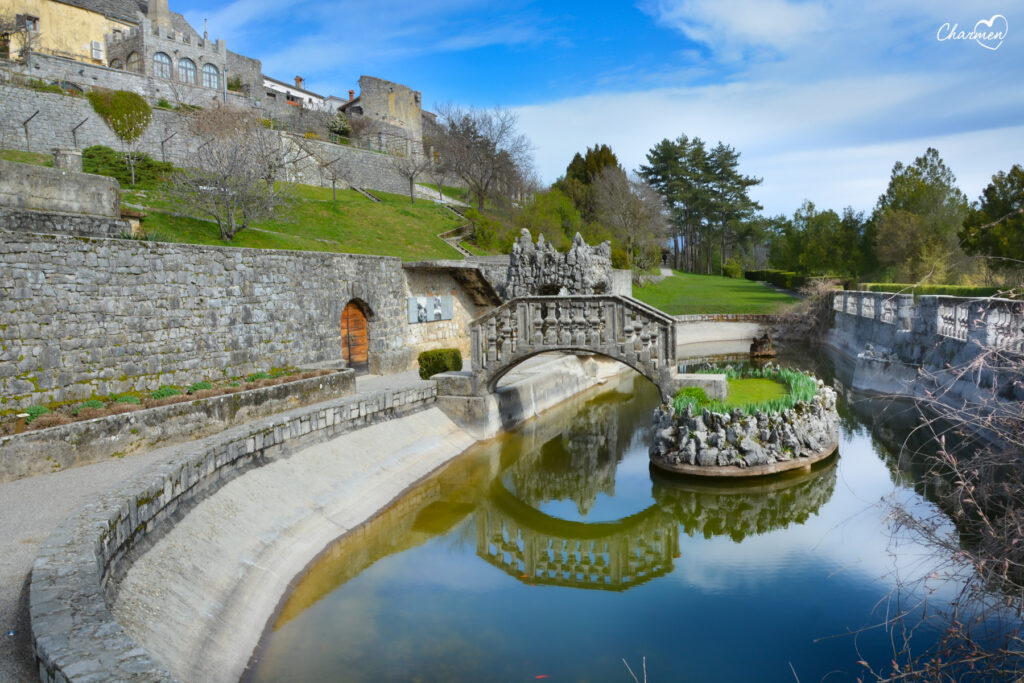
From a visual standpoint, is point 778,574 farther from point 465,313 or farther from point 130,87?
point 130,87

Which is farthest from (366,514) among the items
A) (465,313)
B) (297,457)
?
(465,313)

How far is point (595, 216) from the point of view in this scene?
53.3m

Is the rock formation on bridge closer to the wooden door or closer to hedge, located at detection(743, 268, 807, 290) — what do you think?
the wooden door

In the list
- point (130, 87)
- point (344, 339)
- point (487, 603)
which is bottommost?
point (487, 603)

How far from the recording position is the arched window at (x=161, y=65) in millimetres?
44156

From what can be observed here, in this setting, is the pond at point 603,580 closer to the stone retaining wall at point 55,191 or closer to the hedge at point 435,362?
the hedge at point 435,362

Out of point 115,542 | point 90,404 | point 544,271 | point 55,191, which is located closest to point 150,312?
point 90,404

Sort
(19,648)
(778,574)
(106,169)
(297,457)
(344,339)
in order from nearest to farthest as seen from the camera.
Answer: (19,648), (778,574), (297,457), (344,339), (106,169)

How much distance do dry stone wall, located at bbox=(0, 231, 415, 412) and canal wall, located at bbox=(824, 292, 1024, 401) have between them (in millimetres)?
13265

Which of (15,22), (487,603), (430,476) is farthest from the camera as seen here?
(15,22)

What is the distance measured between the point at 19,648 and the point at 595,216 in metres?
51.1

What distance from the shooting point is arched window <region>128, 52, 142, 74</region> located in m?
43.7

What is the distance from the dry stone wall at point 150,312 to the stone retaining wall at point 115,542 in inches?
123

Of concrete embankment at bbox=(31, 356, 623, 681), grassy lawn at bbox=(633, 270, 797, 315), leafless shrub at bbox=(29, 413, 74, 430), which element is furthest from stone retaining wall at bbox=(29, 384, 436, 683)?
grassy lawn at bbox=(633, 270, 797, 315)
